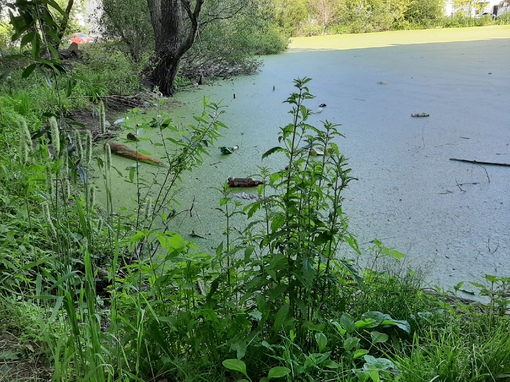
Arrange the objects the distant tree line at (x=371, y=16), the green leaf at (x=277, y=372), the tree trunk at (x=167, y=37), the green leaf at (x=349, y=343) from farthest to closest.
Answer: the distant tree line at (x=371, y=16)
the tree trunk at (x=167, y=37)
the green leaf at (x=349, y=343)
the green leaf at (x=277, y=372)

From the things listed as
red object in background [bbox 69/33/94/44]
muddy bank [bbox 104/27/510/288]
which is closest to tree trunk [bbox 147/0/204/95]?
muddy bank [bbox 104/27/510/288]

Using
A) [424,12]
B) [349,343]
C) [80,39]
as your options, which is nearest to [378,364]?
[349,343]

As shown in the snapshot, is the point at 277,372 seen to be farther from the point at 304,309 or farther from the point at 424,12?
the point at 424,12

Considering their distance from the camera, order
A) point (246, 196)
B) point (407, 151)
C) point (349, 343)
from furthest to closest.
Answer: point (407, 151) < point (246, 196) < point (349, 343)

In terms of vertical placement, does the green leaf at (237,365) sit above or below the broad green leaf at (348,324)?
above

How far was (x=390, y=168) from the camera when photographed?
2574 mm

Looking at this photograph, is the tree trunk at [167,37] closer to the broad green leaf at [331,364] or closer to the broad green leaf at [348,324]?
the broad green leaf at [348,324]

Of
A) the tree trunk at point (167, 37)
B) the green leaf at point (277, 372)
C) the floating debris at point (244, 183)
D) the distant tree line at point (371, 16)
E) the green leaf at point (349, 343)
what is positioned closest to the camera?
the green leaf at point (277, 372)

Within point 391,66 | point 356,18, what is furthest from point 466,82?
point 356,18

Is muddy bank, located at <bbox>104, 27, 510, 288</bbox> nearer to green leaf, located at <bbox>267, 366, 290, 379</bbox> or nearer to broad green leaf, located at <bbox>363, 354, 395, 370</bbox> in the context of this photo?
broad green leaf, located at <bbox>363, 354, 395, 370</bbox>


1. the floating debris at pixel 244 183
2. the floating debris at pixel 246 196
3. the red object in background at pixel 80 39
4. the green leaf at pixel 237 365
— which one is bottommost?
the floating debris at pixel 246 196

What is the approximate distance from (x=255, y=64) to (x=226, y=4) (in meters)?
0.95

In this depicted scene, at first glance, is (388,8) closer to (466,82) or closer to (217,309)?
(466,82)

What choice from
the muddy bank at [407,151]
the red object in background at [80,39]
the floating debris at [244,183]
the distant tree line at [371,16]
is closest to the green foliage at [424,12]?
the distant tree line at [371,16]
